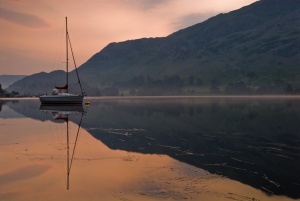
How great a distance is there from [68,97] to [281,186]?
75337 mm

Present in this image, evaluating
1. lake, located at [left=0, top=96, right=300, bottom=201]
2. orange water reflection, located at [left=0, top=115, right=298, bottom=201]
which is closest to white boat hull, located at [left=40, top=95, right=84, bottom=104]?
lake, located at [left=0, top=96, right=300, bottom=201]

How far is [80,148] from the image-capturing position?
2355 centimetres

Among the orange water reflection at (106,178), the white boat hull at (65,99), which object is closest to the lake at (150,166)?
the orange water reflection at (106,178)

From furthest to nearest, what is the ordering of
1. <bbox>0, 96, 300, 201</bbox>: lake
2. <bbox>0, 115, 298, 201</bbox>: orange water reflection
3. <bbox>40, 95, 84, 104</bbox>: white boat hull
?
<bbox>40, 95, 84, 104</bbox>: white boat hull, <bbox>0, 96, 300, 201</bbox>: lake, <bbox>0, 115, 298, 201</bbox>: orange water reflection

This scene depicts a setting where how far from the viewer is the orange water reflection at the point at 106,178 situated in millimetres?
12867

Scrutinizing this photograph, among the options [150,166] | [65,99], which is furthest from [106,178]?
[65,99]

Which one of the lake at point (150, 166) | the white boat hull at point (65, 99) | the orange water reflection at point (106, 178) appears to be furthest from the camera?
the white boat hull at point (65, 99)

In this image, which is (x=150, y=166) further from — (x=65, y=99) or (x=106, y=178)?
(x=65, y=99)

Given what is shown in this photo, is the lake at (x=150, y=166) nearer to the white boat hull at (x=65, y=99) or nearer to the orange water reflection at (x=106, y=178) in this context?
the orange water reflection at (x=106, y=178)

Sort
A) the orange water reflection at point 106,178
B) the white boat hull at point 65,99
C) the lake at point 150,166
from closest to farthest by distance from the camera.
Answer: the orange water reflection at point 106,178, the lake at point 150,166, the white boat hull at point 65,99

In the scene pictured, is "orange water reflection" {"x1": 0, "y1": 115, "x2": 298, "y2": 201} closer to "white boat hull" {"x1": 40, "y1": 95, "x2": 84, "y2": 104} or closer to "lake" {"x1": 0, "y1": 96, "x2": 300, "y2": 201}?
"lake" {"x1": 0, "y1": 96, "x2": 300, "y2": 201}

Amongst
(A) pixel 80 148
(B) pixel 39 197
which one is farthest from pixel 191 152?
(B) pixel 39 197

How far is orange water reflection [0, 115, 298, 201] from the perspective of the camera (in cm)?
1287

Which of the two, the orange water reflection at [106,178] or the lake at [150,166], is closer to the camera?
the orange water reflection at [106,178]
